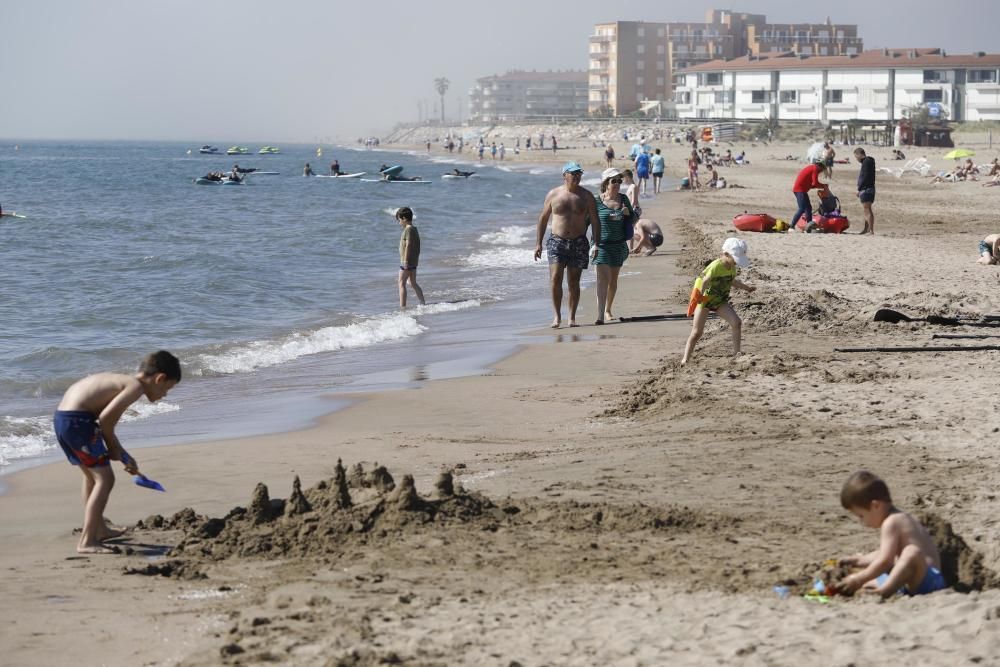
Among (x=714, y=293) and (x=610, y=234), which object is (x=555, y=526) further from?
(x=610, y=234)

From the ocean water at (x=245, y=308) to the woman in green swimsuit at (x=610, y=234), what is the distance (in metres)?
1.17

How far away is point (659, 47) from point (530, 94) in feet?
167

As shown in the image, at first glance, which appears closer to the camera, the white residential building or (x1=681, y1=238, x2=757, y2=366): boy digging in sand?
(x1=681, y1=238, x2=757, y2=366): boy digging in sand

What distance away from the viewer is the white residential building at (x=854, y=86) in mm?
82188

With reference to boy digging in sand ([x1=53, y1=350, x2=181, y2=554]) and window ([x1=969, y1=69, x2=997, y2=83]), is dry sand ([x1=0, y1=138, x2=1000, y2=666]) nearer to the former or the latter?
boy digging in sand ([x1=53, y1=350, x2=181, y2=554])

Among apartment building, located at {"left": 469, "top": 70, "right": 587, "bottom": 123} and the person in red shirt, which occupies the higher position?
apartment building, located at {"left": 469, "top": 70, "right": 587, "bottom": 123}

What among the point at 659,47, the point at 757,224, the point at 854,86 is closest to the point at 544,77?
the point at 659,47

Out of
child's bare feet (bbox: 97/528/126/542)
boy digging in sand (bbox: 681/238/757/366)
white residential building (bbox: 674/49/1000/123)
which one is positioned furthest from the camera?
white residential building (bbox: 674/49/1000/123)

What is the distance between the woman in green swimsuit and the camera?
12453 mm

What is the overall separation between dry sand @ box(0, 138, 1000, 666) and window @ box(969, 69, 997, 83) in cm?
7842

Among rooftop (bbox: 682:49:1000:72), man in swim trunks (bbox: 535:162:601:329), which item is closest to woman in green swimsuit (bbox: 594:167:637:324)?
man in swim trunks (bbox: 535:162:601:329)

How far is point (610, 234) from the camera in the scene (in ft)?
40.8

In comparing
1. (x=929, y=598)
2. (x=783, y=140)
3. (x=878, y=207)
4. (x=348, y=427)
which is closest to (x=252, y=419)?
(x=348, y=427)

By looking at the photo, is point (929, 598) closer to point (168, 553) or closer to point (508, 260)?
point (168, 553)
